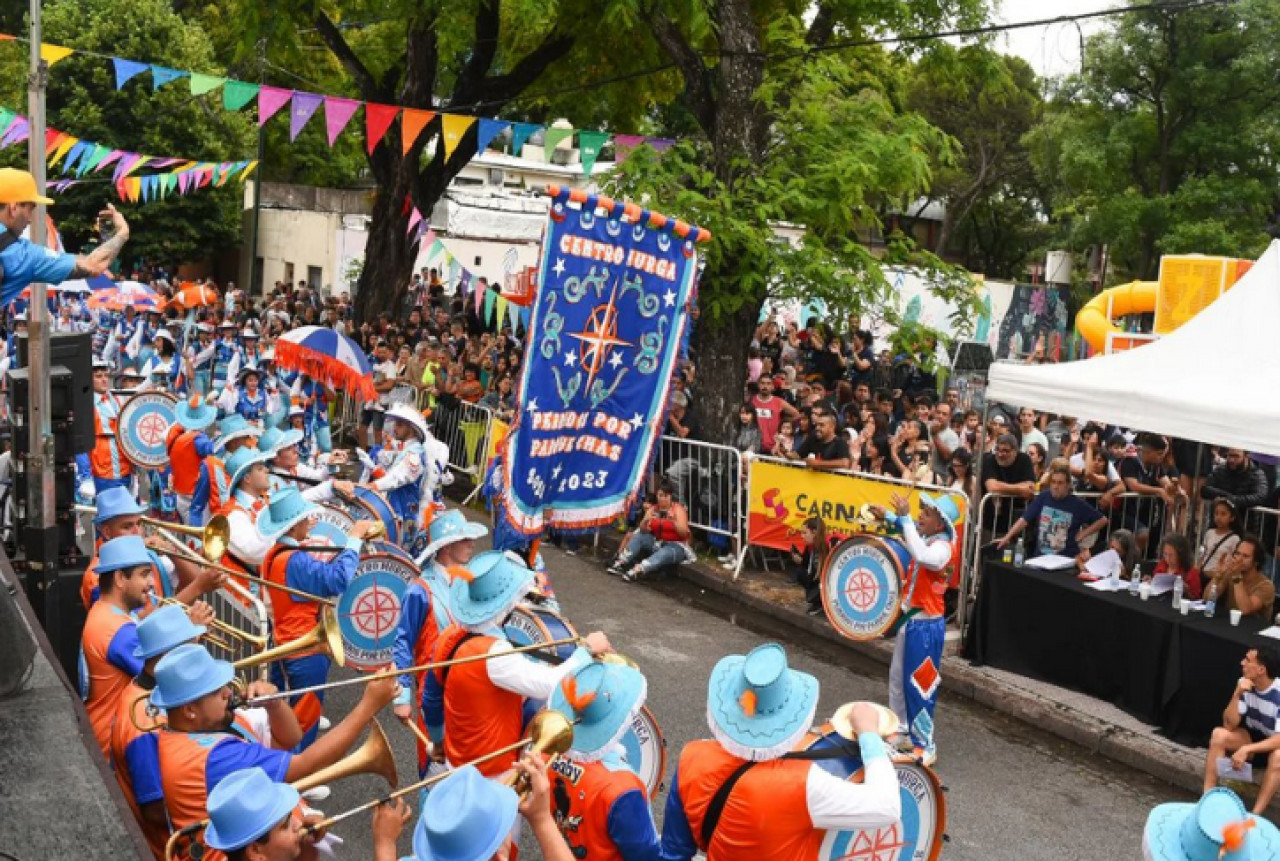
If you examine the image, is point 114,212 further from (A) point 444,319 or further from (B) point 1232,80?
(B) point 1232,80

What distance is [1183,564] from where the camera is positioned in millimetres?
9984

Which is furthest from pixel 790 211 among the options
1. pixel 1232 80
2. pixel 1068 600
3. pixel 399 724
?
pixel 1232 80

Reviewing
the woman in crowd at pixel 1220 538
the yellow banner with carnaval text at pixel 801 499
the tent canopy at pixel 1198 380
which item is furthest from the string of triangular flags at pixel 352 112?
the woman in crowd at pixel 1220 538

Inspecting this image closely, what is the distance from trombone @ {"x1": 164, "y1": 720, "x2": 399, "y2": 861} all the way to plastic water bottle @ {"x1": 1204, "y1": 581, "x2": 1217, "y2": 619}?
22.0 feet

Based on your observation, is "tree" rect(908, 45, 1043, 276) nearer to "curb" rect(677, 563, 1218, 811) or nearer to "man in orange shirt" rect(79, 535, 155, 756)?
"curb" rect(677, 563, 1218, 811)

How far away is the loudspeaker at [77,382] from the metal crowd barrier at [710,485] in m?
6.39

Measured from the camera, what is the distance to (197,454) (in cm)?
1181

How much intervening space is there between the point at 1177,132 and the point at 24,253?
27.1 meters

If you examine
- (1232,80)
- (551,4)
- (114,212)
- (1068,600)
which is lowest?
(1068,600)

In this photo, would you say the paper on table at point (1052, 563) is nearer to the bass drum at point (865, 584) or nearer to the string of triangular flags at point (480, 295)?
the bass drum at point (865, 584)

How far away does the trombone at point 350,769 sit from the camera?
445 centimetres

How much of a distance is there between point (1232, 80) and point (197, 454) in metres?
23.4

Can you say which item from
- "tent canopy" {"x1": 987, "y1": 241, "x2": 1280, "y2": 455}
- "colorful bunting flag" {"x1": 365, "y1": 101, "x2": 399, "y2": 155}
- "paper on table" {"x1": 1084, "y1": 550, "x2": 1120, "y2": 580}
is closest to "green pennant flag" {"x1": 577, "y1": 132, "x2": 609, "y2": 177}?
"colorful bunting flag" {"x1": 365, "y1": 101, "x2": 399, "y2": 155}

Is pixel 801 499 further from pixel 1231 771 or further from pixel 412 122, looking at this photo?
pixel 412 122
